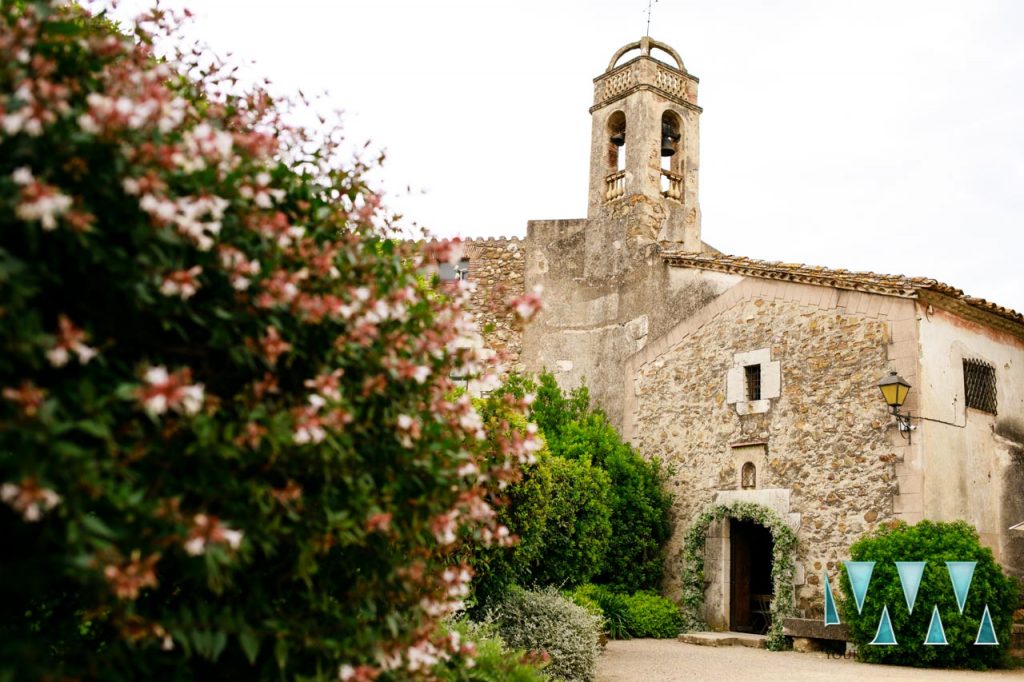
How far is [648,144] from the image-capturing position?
17516 mm

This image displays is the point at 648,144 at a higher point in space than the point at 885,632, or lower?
higher

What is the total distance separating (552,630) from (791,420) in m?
6.40

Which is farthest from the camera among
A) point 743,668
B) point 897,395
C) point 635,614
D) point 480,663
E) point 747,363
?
point 747,363

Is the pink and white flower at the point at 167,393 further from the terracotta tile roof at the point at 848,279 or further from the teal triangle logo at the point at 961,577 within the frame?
the terracotta tile roof at the point at 848,279

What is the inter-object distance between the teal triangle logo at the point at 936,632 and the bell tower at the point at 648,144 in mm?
8810

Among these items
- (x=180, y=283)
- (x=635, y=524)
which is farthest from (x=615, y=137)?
(x=180, y=283)


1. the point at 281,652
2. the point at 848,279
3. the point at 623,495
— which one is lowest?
the point at 281,652

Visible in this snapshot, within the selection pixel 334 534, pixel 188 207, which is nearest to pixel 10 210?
pixel 188 207

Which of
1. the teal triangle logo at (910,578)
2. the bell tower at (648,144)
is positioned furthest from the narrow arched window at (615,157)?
the teal triangle logo at (910,578)

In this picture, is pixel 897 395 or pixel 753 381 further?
pixel 753 381

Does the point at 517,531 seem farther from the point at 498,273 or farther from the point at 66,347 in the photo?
the point at 498,273

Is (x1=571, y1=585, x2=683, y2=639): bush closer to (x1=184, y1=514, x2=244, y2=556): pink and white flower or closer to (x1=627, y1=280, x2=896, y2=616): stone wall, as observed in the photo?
(x1=627, y1=280, x2=896, y2=616): stone wall

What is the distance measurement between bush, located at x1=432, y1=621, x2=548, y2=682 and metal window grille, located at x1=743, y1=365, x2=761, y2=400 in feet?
25.6

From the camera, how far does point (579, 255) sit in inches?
725
